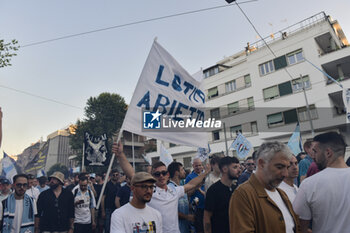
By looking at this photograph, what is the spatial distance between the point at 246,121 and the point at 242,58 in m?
9.91

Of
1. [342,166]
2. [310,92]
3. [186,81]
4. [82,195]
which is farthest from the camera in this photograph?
[310,92]

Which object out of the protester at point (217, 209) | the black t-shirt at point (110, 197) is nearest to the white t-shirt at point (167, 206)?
the protester at point (217, 209)

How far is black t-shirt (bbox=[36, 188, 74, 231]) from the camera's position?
5.08 m

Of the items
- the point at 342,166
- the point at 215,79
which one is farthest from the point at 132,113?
the point at 215,79

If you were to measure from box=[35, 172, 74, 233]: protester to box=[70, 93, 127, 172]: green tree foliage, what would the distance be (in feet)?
89.7

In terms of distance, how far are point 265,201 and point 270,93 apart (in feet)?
83.8

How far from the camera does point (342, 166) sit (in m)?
2.53

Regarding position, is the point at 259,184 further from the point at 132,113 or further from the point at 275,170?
the point at 132,113

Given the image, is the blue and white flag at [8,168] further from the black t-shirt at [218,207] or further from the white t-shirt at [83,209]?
the black t-shirt at [218,207]

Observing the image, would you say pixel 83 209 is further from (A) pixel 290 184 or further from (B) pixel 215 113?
(B) pixel 215 113

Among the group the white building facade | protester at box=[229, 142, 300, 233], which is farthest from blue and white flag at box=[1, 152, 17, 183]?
the white building facade

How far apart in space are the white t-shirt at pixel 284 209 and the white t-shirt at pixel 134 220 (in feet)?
4.50

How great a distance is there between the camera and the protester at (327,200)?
2324 mm

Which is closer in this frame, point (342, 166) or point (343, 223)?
point (343, 223)
